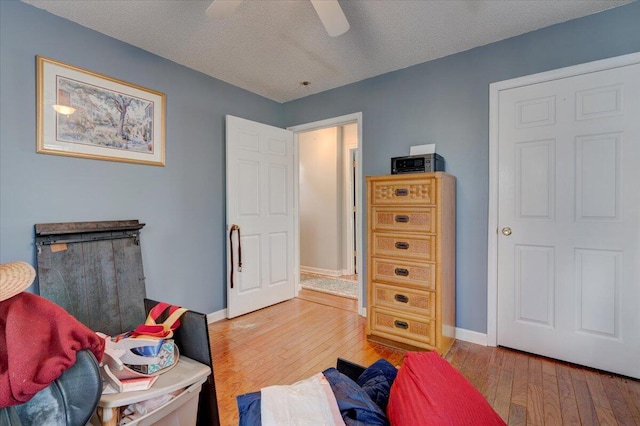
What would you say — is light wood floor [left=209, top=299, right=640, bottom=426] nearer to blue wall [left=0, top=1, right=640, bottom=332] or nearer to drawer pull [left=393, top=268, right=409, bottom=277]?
blue wall [left=0, top=1, right=640, bottom=332]

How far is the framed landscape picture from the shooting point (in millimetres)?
1998

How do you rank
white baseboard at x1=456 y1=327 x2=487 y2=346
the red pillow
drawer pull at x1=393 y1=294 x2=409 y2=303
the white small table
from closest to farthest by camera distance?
the red pillow → the white small table → drawer pull at x1=393 y1=294 x2=409 y2=303 → white baseboard at x1=456 y1=327 x2=487 y2=346

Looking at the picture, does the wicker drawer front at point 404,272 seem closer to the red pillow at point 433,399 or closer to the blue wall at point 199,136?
the blue wall at point 199,136

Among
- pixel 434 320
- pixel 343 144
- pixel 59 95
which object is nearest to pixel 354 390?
pixel 434 320

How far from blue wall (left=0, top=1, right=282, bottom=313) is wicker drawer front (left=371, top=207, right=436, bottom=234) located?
1649mm

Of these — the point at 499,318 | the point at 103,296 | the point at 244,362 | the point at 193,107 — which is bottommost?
the point at 244,362

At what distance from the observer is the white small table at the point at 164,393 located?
98cm

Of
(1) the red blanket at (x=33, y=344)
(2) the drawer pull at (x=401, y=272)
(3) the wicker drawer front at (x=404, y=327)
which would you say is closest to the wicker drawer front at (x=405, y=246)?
(2) the drawer pull at (x=401, y=272)

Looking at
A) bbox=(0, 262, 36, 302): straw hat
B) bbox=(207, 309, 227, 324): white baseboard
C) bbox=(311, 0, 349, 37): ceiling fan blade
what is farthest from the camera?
bbox=(207, 309, 227, 324): white baseboard

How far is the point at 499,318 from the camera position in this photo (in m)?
2.41

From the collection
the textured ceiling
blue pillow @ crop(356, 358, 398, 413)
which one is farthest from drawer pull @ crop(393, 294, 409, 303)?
the textured ceiling

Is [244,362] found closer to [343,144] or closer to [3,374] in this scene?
[3,374]

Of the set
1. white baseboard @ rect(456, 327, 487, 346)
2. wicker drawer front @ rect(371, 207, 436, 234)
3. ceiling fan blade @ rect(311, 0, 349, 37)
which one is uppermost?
ceiling fan blade @ rect(311, 0, 349, 37)

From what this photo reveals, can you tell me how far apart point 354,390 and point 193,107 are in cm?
283
